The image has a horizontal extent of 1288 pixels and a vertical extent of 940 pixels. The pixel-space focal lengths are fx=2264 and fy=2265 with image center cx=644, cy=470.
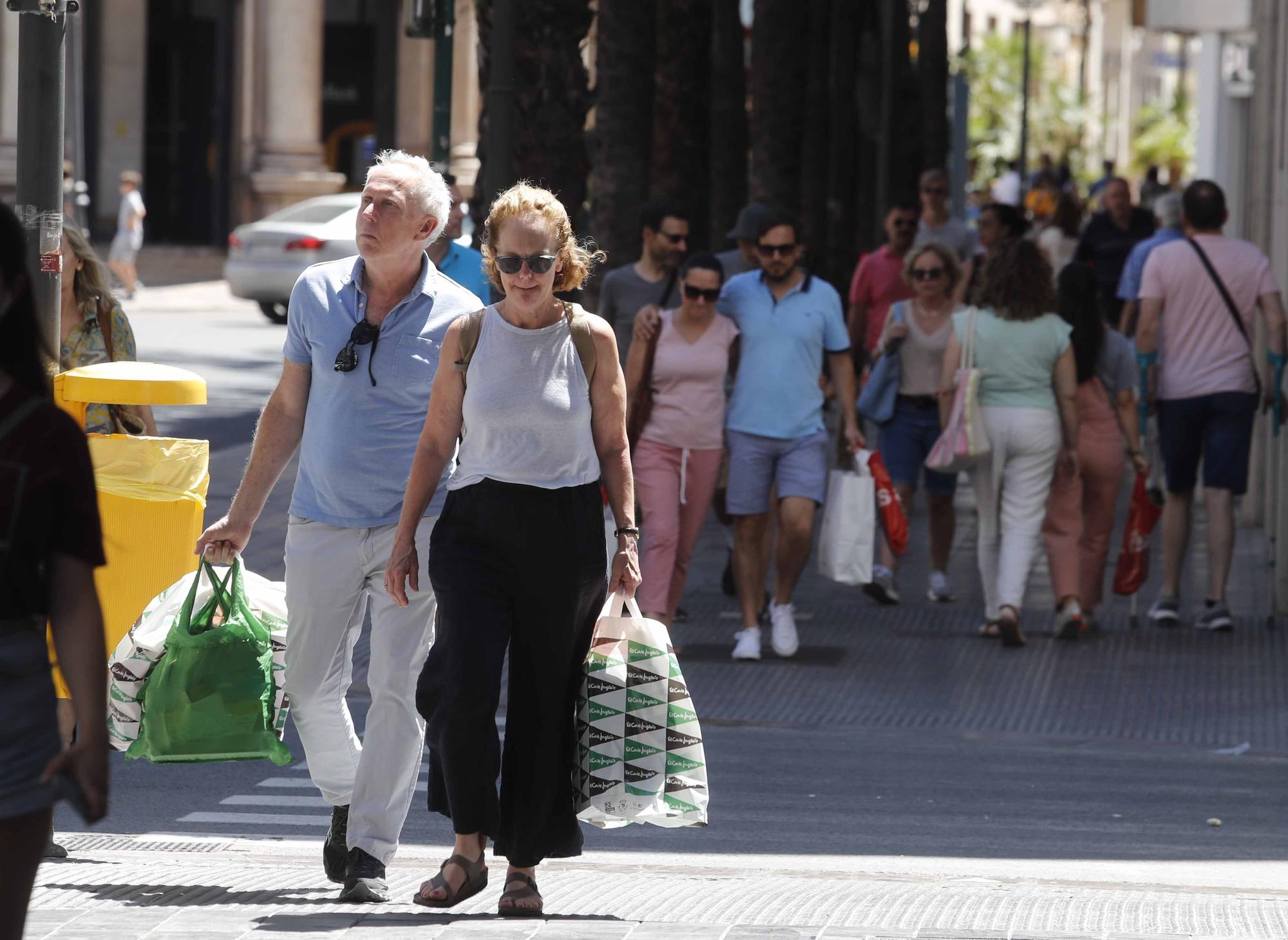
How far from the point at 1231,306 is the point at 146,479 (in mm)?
6225

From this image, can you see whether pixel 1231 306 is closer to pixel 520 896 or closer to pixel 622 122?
pixel 622 122

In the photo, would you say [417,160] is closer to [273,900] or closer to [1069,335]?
[273,900]

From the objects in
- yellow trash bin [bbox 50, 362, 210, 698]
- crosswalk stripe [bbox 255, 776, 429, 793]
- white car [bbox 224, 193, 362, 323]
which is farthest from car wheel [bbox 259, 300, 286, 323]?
yellow trash bin [bbox 50, 362, 210, 698]

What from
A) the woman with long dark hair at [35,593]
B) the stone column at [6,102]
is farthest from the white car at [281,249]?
the woman with long dark hair at [35,593]

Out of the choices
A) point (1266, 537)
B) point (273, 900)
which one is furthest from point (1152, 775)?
point (1266, 537)

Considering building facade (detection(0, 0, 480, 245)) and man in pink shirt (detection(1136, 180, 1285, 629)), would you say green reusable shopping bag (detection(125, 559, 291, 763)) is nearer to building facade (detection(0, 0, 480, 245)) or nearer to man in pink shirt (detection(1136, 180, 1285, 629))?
man in pink shirt (detection(1136, 180, 1285, 629))

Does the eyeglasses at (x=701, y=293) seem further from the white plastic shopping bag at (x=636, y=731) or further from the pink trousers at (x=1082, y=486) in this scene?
the white plastic shopping bag at (x=636, y=731)

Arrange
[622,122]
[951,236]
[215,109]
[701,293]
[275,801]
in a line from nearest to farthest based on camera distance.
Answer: [275,801]
[701,293]
[951,236]
[622,122]
[215,109]

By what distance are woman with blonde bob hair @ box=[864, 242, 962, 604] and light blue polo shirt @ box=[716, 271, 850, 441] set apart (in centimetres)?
145

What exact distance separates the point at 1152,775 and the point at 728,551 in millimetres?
4808

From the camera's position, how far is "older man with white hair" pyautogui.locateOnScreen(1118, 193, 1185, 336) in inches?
518

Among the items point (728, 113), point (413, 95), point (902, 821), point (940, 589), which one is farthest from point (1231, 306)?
point (413, 95)

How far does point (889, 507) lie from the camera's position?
34.1 feet

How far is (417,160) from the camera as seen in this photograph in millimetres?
5645
